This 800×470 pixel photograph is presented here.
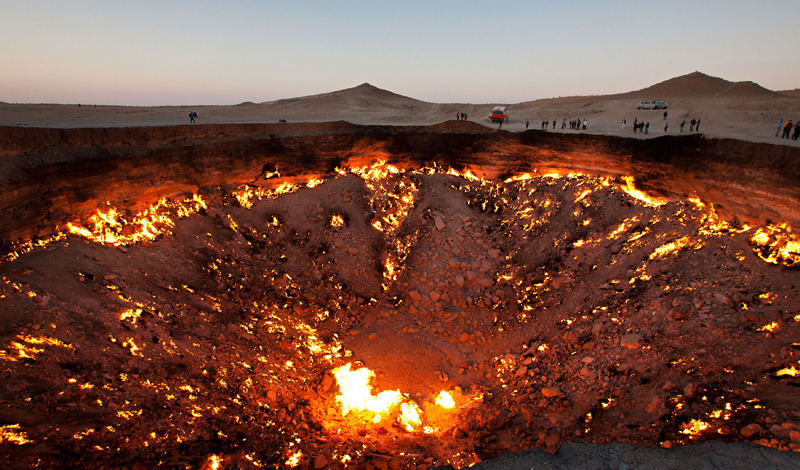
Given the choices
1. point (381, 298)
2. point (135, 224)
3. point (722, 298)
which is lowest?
point (381, 298)

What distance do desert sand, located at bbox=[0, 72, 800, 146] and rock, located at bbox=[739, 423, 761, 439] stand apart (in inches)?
402

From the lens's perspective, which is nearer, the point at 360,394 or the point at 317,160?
the point at 360,394

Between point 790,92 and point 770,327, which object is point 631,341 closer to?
point 770,327

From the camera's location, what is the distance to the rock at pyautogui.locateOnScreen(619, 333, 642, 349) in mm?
9594

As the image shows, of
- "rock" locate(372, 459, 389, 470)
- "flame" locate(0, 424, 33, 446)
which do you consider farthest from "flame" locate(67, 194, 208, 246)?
"rock" locate(372, 459, 389, 470)

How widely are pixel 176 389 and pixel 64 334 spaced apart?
2764mm

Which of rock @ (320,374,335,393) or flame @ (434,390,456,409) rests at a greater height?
rock @ (320,374,335,393)

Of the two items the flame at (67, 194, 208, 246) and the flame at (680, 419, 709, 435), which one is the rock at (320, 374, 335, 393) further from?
the flame at (680, 419, 709, 435)

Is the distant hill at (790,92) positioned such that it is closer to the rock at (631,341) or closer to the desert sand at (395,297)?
the desert sand at (395,297)

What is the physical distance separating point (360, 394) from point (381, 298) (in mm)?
4401

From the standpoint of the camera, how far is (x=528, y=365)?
11.0m

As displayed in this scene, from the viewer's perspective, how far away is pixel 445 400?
10672mm

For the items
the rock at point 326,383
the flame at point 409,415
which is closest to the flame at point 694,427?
the flame at point 409,415

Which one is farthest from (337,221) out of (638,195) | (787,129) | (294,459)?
(787,129)
